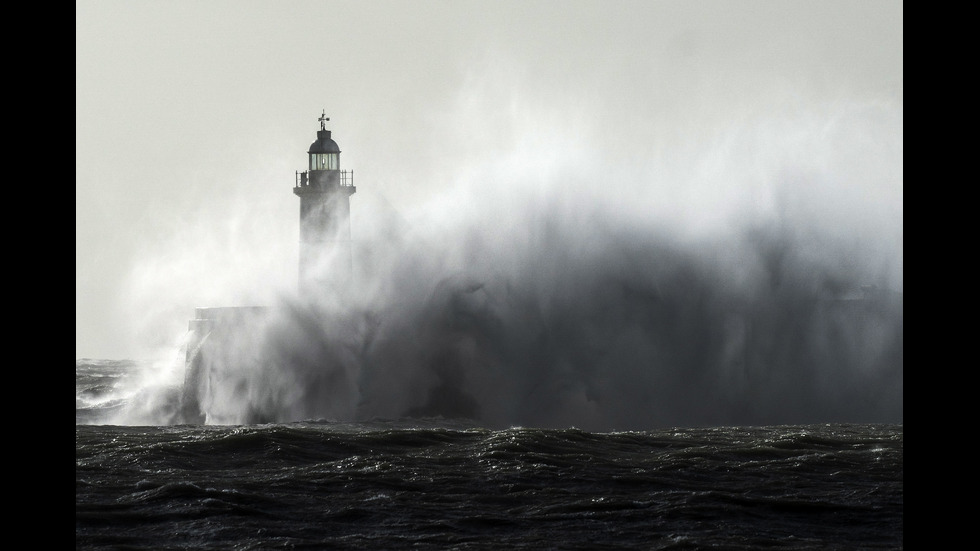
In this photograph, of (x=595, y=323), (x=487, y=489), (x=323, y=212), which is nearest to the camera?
(x=487, y=489)

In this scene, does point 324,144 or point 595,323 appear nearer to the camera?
point 595,323

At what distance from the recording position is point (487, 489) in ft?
47.2

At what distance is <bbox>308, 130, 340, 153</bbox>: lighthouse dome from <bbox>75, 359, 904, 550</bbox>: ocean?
18.3 metres

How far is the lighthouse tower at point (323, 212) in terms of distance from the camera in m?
33.8

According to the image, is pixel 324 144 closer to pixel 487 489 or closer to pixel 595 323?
pixel 595 323

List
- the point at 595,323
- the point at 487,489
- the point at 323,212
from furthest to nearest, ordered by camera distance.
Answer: the point at 323,212 < the point at 595,323 < the point at 487,489

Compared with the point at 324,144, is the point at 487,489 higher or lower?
lower

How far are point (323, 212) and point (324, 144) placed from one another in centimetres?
270

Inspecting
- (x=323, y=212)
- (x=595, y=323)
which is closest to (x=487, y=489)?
(x=595, y=323)

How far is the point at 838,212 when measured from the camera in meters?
31.3

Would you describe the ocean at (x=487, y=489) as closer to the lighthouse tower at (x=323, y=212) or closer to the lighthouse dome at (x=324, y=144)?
the lighthouse tower at (x=323, y=212)

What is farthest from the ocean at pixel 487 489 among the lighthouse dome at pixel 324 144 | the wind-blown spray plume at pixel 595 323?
the lighthouse dome at pixel 324 144

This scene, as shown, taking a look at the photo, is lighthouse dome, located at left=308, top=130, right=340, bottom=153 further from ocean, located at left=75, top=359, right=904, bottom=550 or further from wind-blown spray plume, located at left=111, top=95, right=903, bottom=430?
ocean, located at left=75, top=359, right=904, bottom=550
